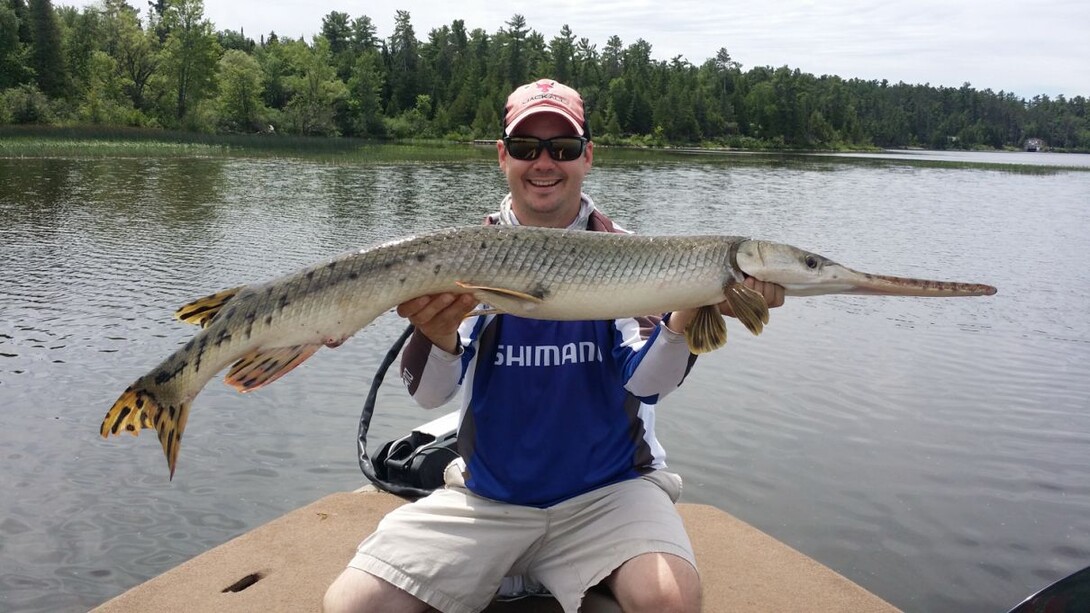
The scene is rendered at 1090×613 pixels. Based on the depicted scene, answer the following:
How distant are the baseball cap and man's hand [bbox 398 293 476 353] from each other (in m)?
0.91

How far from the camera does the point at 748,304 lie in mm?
3262

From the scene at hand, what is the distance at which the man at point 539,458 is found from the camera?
10.4 feet

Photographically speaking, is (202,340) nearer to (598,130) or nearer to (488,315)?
(488,315)

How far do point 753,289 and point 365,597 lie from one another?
1949 mm

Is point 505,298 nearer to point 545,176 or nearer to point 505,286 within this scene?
point 505,286

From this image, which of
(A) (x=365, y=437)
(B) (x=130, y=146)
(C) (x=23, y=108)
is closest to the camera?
(A) (x=365, y=437)

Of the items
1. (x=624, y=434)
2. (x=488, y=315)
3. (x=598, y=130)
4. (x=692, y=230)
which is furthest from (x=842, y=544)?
(x=598, y=130)

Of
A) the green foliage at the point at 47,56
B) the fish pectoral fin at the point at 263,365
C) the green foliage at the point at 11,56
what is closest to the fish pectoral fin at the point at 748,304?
the fish pectoral fin at the point at 263,365

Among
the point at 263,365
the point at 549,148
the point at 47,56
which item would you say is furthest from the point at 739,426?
the point at 47,56

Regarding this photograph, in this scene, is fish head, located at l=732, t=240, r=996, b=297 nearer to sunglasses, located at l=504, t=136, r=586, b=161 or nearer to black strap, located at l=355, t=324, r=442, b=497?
sunglasses, located at l=504, t=136, r=586, b=161

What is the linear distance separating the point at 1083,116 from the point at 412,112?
173870mm

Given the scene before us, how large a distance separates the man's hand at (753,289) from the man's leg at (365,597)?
59.0 inches

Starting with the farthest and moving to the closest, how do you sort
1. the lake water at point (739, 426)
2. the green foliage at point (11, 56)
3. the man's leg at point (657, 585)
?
the green foliage at point (11, 56) → the lake water at point (739, 426) → the man's leg at point (657, 585)

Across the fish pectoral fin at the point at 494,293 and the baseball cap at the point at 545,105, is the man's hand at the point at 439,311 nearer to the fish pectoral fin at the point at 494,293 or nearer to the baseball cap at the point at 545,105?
the fish pectoral fin at the point at 494,293
